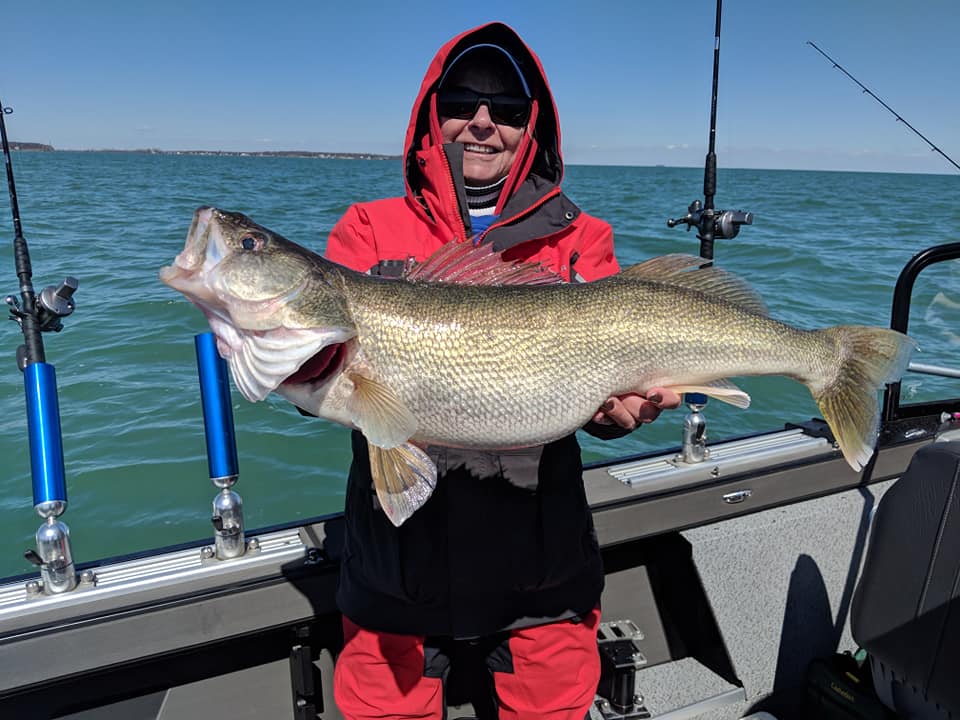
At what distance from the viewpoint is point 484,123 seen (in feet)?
7.99

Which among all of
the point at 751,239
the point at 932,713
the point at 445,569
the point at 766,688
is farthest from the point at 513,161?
the point at 751,239

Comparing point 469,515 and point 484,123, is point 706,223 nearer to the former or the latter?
point 484,123

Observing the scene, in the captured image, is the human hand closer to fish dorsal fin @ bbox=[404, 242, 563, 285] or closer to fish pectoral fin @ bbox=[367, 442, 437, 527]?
Answer: fish dorsal fin @ bbox=[404, 242, 563, 285]

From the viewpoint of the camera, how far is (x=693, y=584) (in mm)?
3182

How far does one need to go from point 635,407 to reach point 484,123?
3.62 feet

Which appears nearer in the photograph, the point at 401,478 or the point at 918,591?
the point at 401,478

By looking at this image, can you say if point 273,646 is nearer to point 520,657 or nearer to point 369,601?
point 369,601

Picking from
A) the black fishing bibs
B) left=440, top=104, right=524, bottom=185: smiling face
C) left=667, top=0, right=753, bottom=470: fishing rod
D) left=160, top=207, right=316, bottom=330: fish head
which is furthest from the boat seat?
left=160, top=207, right=316, bottom=330: fish head

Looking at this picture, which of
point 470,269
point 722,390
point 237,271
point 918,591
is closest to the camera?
point 237,271

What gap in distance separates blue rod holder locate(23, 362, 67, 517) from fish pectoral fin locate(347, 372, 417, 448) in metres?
1.01

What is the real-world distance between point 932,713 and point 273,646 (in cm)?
233

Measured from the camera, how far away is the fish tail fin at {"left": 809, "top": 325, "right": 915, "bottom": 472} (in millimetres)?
2178

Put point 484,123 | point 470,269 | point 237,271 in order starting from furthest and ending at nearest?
point 484,123
point 470,269
point 237,271

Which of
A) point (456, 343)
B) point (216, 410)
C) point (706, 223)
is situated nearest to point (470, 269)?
point (456, 343)
